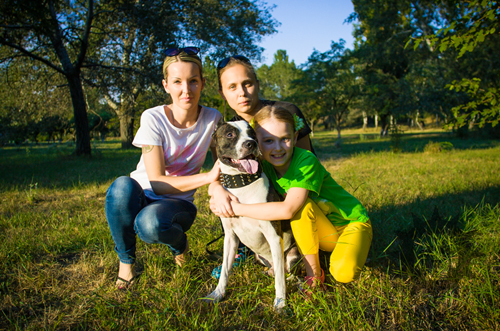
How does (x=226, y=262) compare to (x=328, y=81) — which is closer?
(x=226, y=262)

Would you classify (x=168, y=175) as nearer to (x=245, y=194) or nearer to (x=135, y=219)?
(x=135, y=219)

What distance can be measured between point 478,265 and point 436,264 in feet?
0.94

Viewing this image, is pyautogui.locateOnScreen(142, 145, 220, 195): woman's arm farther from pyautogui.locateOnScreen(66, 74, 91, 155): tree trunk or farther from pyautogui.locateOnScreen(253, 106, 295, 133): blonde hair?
pyautogui.locateOnScreen(66, 74, 91, 155): tree trunk

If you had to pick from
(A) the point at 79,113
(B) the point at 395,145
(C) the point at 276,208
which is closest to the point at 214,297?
(C) the point at 276,208

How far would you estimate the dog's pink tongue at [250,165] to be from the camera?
2.03m

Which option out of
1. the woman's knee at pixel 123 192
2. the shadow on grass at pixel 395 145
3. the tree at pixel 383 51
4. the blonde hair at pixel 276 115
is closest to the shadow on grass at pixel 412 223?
the blonde hair at pixel 276 115

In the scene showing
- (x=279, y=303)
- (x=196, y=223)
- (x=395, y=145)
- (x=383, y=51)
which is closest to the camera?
(x=279, y=303)

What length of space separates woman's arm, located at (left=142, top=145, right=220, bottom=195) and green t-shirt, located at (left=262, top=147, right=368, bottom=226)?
0.68 metres

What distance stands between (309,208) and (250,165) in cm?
58

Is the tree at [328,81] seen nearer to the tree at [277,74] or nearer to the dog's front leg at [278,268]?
the dog's front leg at [278,268]

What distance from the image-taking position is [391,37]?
18.0m

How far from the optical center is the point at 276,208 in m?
2.02

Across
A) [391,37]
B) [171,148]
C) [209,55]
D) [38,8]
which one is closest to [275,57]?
[391,37]

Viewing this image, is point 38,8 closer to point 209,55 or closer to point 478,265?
point 209,55
